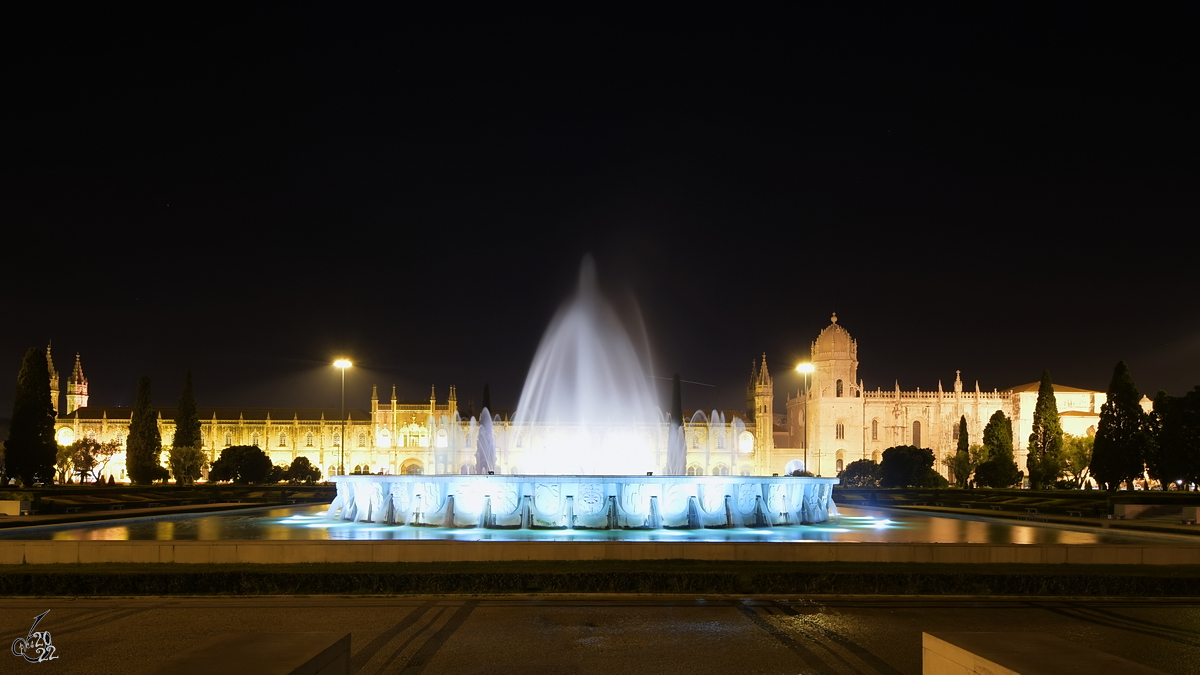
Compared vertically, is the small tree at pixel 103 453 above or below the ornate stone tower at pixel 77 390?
below

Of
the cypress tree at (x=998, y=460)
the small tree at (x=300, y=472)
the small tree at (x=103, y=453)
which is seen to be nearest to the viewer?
the cypress tree at (x=998, y=460)

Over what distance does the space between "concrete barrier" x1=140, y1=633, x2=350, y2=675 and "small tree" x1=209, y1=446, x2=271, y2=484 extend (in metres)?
51.2

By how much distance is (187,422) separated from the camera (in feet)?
207

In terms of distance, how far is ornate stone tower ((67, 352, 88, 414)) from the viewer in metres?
92.8

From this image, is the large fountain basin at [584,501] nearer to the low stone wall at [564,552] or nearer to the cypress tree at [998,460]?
the low stone wall at [564,552]

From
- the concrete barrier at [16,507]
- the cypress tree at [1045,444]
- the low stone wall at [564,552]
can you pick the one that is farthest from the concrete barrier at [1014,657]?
the cypress tree at [1045,444]

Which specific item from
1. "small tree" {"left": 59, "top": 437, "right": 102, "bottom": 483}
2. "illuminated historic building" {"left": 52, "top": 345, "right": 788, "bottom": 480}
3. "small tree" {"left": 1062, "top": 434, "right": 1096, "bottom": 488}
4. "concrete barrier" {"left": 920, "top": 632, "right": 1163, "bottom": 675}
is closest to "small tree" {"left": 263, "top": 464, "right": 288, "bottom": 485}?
"small tree" {"left": 59, "top": 437, "right": 102, "bottom": 483}

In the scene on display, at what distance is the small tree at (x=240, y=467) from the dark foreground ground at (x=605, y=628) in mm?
45029

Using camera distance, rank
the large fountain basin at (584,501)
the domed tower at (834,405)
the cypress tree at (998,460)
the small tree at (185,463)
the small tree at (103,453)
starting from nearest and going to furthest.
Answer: the large fountain basin at (584,501) < the cypress tree at (998,460) < the small tree at (185,463) < the small tree at (103,453) < the domed tower at (834,405)

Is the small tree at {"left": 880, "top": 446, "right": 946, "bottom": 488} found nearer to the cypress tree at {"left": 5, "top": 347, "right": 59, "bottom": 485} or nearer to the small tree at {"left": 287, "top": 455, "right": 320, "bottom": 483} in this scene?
the small tree at {"left": 287, "top": 455, "right": 320, "bottom": 483}

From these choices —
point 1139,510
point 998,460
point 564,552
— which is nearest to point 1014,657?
point 564,552

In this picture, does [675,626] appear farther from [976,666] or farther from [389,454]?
[389,454]

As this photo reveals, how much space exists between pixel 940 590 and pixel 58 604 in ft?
34.4

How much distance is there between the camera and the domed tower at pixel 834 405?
81875 mm
